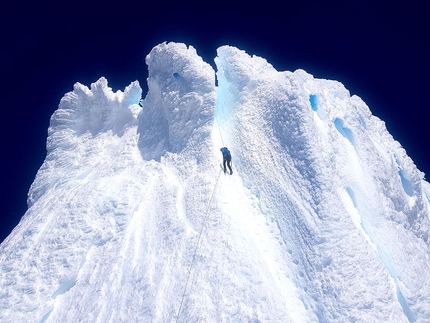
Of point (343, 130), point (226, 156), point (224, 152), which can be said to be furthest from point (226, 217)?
point (343, 130)

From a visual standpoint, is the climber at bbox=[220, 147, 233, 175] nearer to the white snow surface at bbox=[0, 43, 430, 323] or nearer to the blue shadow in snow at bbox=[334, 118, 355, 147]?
the white snow surface at bbox=[0, 43, 430, 323]

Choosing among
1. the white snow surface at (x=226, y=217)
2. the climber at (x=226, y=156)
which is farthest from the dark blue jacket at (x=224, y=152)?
the white snow surface at (x=226, y=217)

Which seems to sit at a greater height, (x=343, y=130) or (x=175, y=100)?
Result: (x=343, y=130)

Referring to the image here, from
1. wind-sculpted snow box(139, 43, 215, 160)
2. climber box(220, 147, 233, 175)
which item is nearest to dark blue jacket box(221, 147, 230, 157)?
climber box(220, 147, 233, 175)

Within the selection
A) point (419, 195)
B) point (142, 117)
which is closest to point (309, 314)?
point (419, 195)

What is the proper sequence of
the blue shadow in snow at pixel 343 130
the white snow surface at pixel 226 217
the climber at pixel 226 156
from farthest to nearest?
the blue shadow in snow at pixel 343 130 → the climber at pixel 226 156 → the white snow surface at pixel 226 217

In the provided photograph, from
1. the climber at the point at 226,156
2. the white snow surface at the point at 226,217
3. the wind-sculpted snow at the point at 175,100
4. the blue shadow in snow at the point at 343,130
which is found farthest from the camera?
the blue shadow in snow at the point at 343,130

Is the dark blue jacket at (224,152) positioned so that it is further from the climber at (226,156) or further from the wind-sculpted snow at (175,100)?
the wind-sculpted snow at (175,100)

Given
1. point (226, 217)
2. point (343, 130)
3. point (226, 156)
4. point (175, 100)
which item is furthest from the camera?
point (343, 130)

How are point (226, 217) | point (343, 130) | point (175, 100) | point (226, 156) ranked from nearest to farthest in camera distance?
point (226, 217), point (226, 156), point (175, 100), point (343, 130)

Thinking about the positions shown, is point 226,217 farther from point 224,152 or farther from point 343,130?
point 343,130
